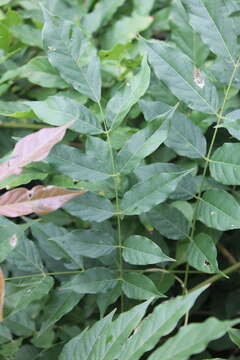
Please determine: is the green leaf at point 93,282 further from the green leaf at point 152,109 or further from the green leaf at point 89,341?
the green leaf at point 152,109

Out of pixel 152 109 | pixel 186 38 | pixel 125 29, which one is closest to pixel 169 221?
pixel 152 109

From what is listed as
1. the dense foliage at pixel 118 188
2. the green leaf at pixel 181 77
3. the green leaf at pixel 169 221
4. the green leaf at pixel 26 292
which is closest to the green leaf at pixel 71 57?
the dense foliage at pixel 118 188

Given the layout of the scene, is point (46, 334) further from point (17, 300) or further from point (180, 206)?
point (180, 206)

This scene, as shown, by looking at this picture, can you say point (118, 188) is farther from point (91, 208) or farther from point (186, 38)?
point (186, 38)

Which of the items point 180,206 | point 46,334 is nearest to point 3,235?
point 46,334

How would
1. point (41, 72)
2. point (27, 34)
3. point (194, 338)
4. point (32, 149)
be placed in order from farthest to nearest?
point (27, 34) < point (41, 72) < point (32, 149) < point (194, 338)

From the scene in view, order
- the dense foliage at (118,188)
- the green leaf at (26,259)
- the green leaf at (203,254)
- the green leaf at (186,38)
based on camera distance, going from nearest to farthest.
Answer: the dense foliage at (118,188), the green leaf at (203,254), the green leaf at (26,259), the green leaf at (186,38)
